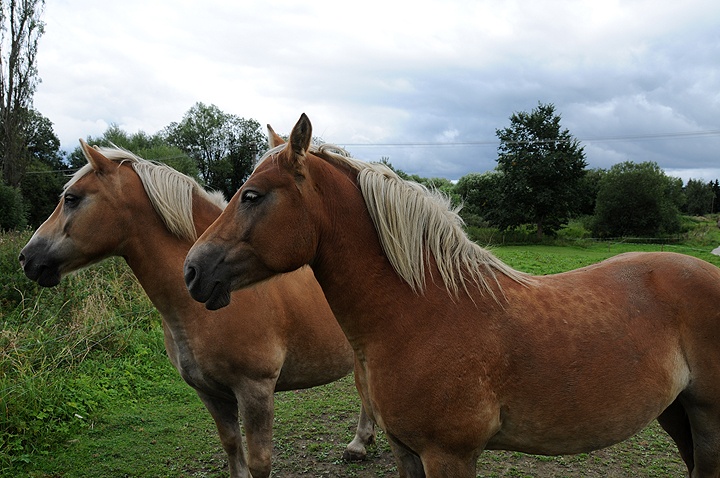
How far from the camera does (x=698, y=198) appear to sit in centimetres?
6278

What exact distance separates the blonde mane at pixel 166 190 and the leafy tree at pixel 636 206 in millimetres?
41491

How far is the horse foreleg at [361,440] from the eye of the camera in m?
4.21

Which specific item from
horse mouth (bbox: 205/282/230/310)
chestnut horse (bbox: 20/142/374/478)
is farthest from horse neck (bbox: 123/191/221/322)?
horse mouth (bbox: 205/282/230/310)

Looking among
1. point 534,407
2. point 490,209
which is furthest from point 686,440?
point 490,209

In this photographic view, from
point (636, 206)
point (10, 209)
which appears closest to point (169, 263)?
point (10, 209)

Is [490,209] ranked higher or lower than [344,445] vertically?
higher

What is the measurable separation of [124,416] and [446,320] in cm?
450

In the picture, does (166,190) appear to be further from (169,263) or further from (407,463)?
(407,463)

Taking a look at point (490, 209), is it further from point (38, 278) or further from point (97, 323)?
point (38, 278)

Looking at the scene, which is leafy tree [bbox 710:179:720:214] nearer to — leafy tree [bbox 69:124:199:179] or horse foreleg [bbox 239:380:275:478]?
leafy tree [bbox 69:124:199:179]

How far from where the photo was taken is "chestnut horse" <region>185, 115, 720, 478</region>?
2.04 m

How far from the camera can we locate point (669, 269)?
2590 mm

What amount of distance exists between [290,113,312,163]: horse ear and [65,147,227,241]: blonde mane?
1.38 meters

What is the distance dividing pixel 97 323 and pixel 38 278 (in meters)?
3.87
